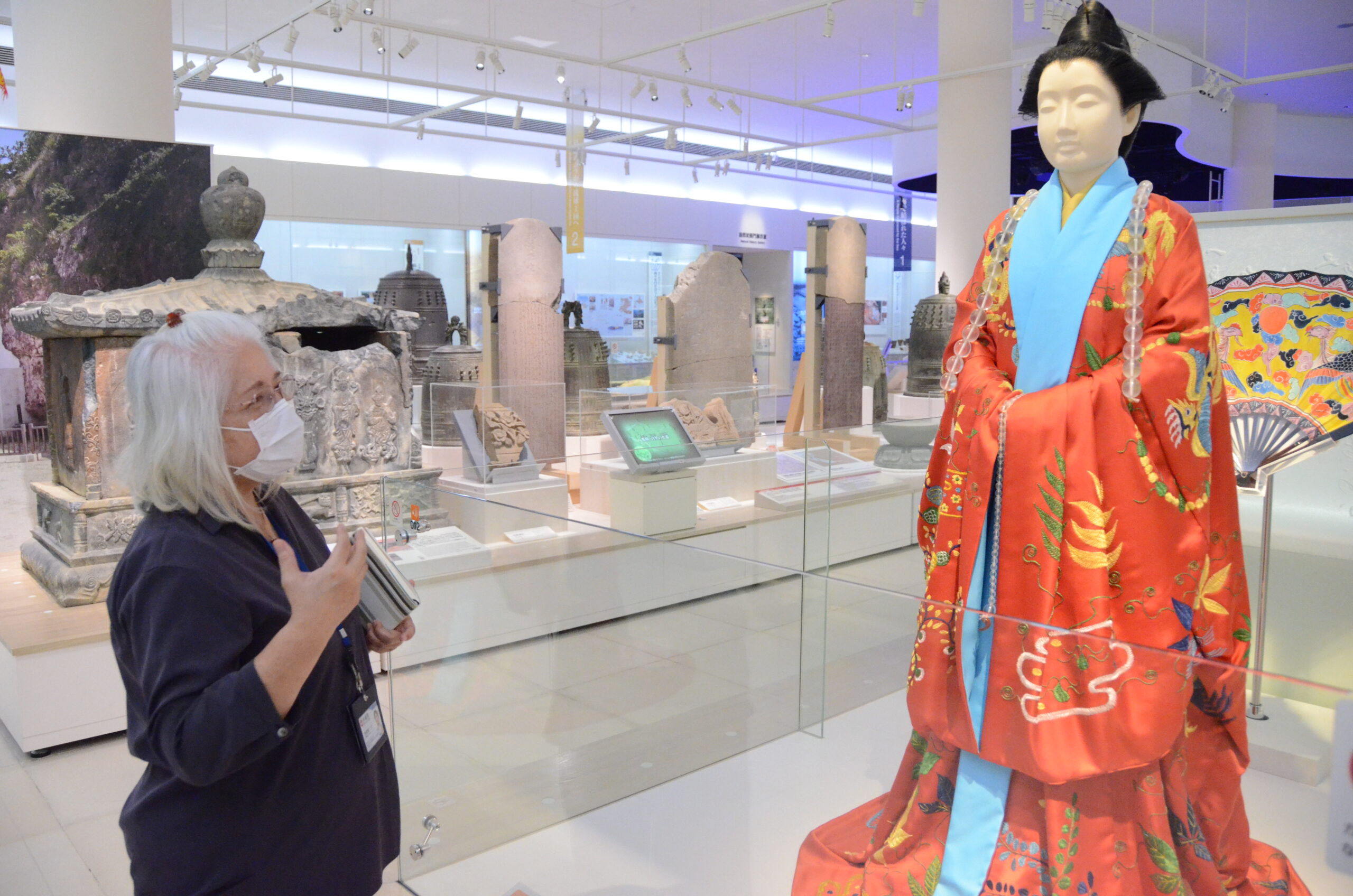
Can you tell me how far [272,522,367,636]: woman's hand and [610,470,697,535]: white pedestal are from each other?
3860mm

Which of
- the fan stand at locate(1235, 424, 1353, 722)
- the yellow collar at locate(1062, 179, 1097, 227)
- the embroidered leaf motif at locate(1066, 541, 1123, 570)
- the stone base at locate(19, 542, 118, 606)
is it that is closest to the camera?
the embroidered leaf motif at locate(1066, 541, 1123, 570)

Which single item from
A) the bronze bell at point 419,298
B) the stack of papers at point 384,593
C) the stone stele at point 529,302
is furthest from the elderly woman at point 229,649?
the bronze bell at point 419,298

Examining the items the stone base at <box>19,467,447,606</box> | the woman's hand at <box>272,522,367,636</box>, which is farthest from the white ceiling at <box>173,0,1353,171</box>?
the woman's hand at <box>272,522,367,636</box>

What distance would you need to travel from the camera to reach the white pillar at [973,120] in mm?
8023

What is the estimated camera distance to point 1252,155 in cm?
1401

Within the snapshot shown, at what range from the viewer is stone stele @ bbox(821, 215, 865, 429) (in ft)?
29.1

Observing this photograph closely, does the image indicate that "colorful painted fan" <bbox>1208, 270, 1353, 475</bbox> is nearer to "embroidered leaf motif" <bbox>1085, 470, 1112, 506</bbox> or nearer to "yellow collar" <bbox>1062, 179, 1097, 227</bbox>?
"yellow collar" <bbox>1062, 179, 1097, 227</bbox>

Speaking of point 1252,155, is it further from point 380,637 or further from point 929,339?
point 380,637

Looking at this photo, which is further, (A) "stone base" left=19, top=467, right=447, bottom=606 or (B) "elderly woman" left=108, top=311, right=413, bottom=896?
(A) "stone base" left=19, top=467, right=447, bottom=606

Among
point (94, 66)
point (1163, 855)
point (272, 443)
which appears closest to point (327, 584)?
point (272, 443)

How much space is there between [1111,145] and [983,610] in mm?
916

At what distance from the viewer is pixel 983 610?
78.4 inches

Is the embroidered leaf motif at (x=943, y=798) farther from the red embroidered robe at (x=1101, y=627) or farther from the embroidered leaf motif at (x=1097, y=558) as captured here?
the embroidered leaf motif at (x=1097, y=558)

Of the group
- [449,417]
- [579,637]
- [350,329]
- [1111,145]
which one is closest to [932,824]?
[579,637]
